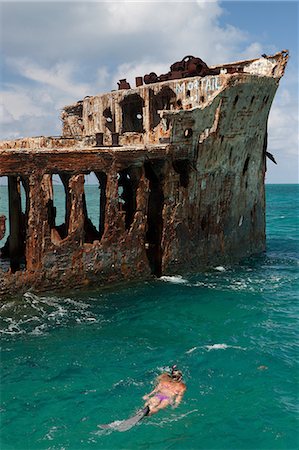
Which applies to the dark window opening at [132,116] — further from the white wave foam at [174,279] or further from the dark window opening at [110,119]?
the white wave foam at [174,279]

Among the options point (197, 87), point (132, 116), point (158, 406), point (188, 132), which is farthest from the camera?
point (132, 116)

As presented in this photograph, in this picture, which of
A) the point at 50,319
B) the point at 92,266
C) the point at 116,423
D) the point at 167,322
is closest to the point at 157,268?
the point at 92,266

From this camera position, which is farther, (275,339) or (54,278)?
(54,278)

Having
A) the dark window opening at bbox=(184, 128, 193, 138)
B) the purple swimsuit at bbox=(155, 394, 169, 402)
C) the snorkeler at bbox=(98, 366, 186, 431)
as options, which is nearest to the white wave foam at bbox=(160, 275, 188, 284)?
the dark window opening at bbox=(184, 128, 193, 138)

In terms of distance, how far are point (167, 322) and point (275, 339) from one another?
2.30 meters

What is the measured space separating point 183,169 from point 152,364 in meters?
6.72

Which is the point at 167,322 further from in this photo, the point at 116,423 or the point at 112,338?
the point at 116,423

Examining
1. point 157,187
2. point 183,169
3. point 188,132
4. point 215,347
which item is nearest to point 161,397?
point 215,347

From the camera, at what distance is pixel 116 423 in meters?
7.24

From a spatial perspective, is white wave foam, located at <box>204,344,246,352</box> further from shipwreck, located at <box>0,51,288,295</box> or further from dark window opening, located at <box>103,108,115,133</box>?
dark window opening, located at <box>103,108,115,133</box>

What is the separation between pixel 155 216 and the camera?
14.4 metres

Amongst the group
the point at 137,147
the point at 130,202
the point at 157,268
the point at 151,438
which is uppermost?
the point at 137,147

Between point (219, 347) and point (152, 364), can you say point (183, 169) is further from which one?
point (152, 364)

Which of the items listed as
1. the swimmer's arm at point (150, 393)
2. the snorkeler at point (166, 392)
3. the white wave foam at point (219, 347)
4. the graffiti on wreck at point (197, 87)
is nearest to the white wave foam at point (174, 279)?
the white wave foam at point (219, 347)
